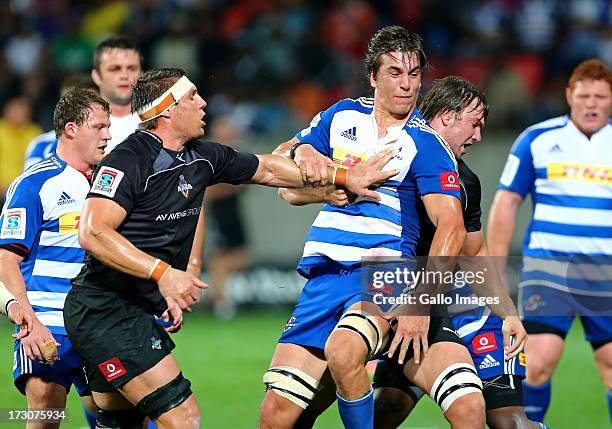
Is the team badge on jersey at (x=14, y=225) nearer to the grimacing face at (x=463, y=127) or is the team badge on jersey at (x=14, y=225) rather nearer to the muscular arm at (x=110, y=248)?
the muscular arm at (x=110, y=248)

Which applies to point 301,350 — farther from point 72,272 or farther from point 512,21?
point 512,21

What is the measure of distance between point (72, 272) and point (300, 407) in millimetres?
1698

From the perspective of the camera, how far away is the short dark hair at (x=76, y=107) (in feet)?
22.3

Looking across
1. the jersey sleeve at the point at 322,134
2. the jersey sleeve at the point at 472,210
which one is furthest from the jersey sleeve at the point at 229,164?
the jersey sleeve at the point at 472,210

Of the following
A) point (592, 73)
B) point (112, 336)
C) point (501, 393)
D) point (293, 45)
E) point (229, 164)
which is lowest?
point (501, 393)

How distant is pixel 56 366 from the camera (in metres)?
6.76

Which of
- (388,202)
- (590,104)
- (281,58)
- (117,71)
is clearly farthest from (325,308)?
(281,58)

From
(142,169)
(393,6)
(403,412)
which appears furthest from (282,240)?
(142,169)

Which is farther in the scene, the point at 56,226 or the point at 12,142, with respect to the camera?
the point at 12,142

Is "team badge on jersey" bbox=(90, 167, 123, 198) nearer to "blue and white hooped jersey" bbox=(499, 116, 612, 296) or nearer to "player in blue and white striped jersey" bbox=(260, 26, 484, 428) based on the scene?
"player in blue and white striped jersey" bbox=(260, 26, 484, 428)

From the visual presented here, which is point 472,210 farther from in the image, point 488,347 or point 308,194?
point 308,194

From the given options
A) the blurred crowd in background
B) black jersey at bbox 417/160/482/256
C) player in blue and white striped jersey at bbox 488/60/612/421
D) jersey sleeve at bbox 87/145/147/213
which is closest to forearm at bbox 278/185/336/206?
black jersey at bbox 417/160/482/256

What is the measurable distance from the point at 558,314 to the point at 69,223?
380 cm

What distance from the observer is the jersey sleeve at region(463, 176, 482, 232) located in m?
6.84
